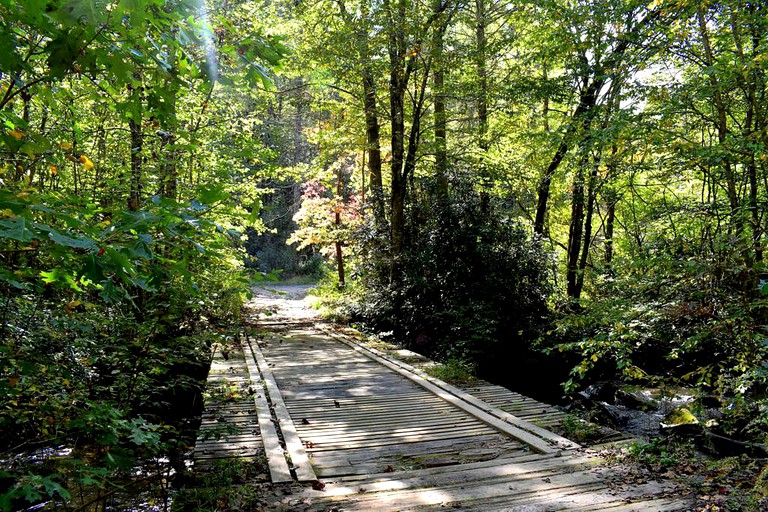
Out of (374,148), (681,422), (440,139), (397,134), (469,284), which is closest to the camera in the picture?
(681,422)

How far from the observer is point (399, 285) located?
12.6m

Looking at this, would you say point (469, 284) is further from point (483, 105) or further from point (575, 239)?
point (483, 105)

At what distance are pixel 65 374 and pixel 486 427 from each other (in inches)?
154

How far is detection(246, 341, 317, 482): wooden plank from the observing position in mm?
4199

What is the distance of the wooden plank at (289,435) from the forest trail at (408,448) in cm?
1

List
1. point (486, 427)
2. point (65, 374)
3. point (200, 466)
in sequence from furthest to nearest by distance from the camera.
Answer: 1. point (486, 427)
2. point (200, 466)
3. point (65, 374)

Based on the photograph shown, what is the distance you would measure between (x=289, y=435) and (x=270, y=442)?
0.92 feet

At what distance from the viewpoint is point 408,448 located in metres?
5.00

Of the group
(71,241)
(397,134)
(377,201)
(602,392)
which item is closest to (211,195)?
(71,241)

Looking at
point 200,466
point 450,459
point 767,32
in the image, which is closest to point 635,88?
point 767,32

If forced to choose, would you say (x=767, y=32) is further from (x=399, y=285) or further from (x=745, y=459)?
(x=399, y=285)

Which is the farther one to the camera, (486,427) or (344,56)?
(344,56)

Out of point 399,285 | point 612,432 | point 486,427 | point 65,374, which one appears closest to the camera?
point 65,374

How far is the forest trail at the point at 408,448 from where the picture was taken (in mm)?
3779
